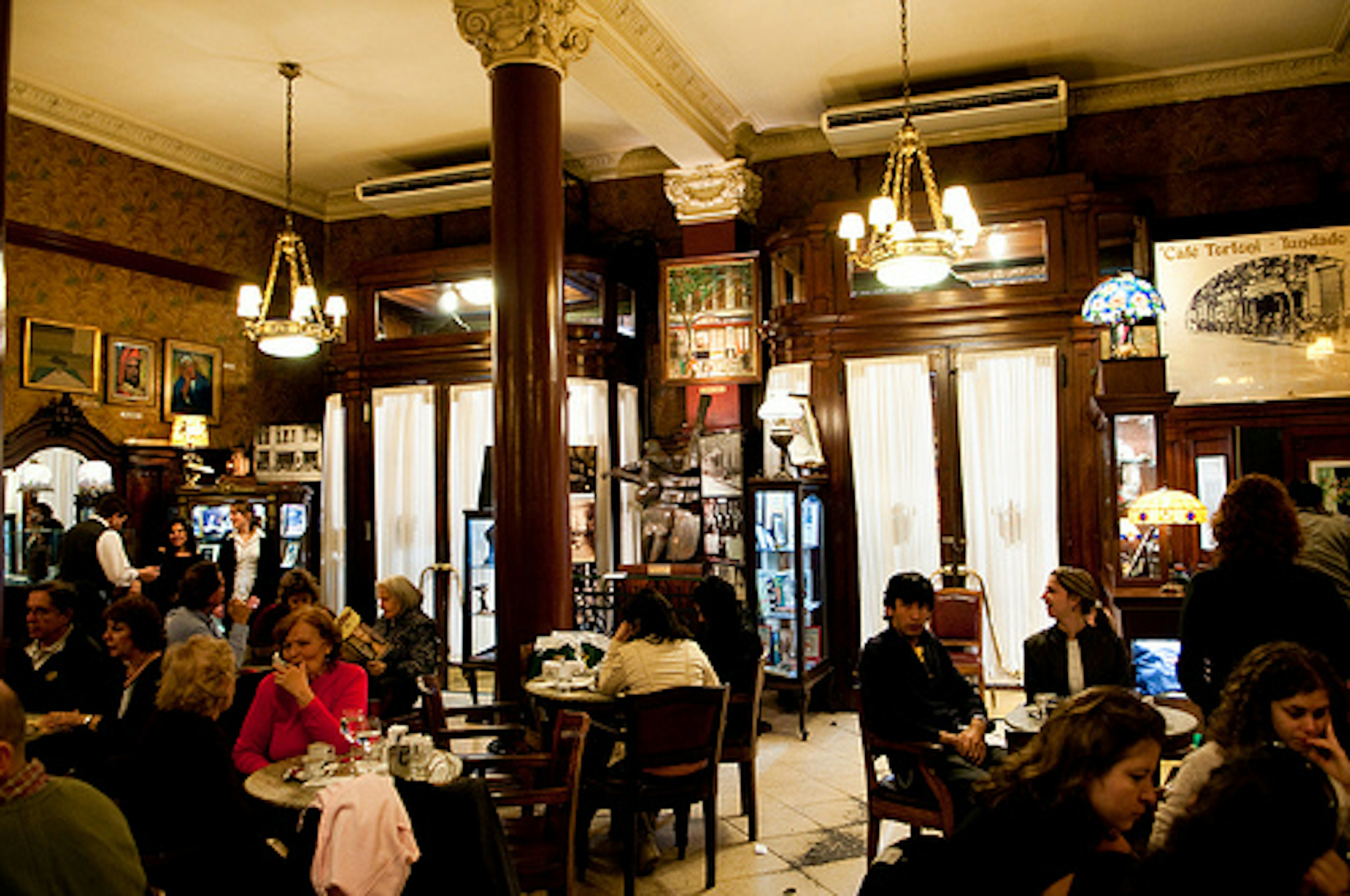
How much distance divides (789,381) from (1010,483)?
192 centimetres

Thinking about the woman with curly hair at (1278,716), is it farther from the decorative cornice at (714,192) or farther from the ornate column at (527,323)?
the decorative cornice at (714,192)

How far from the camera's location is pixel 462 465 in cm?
930

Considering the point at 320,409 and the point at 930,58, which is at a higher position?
the point at 930,58

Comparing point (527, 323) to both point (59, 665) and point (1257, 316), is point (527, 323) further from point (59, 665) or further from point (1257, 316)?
point (1257, 316)

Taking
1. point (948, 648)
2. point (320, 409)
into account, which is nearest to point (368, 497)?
point (320, 409)

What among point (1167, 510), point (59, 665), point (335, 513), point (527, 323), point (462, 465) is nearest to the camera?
point (59, 665)

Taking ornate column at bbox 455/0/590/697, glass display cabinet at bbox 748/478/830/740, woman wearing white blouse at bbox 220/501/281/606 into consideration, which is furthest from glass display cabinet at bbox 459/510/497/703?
ornate column at bbox 455/0/590/697

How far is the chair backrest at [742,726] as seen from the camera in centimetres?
485

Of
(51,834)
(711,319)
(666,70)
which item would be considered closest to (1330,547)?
(51,834)

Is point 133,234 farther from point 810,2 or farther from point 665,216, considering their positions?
point 810,2

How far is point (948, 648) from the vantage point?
7152 mm

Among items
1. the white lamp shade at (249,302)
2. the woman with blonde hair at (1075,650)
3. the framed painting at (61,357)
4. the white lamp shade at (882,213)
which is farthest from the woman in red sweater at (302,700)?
the framed painting at (61,357)

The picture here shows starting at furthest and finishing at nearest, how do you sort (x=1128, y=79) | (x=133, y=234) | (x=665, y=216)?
1. (x=665, y=216)
2. (x=133, y=234)
3. (x=1128, y=79)

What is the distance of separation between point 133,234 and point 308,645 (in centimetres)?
663
